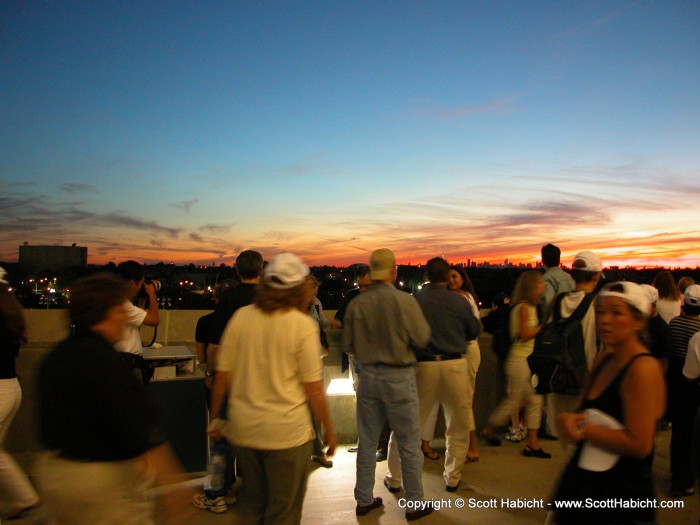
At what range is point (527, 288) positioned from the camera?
564 cm

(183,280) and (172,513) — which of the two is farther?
(183,280)

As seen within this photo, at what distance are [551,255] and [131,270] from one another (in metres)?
4.37

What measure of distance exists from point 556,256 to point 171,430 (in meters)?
4.42

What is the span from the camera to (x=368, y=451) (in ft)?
14.7

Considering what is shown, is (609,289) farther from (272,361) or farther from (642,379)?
(272,361)

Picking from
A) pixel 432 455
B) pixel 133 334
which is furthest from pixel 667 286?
pixel 133 334

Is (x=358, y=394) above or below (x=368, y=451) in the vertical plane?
above

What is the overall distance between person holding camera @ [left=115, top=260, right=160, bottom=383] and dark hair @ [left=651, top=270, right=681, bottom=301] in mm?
5657

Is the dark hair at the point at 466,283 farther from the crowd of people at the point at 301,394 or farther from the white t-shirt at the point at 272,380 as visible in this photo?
the white t-shirt at the point at 272,380

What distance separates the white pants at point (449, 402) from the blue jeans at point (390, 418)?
546 millimetres

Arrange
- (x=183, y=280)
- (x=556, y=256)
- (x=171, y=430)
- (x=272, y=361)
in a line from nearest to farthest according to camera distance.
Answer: (x=272, y=361)
(x=171, y=430)
(x=556, y=256)
(x=183, y=280)

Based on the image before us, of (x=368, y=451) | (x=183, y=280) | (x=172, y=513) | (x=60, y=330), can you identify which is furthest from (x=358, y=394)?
(x=183, y=280)

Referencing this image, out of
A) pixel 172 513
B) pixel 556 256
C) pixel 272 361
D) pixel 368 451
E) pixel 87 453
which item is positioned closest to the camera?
pixel 87 453

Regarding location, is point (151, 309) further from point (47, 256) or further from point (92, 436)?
point (47, 256)
